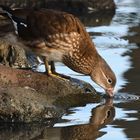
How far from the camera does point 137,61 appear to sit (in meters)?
11.9

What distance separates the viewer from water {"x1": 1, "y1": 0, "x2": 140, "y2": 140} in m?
8.09

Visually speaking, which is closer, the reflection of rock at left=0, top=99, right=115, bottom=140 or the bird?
the reflection of rock at left=0, top=99, right=115, bottom=140

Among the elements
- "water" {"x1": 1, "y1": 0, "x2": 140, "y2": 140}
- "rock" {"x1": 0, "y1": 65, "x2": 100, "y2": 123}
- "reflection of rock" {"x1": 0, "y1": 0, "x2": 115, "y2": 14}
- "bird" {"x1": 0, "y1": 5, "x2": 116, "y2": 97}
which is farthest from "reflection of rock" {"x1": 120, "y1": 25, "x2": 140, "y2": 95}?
"reflection of rock" {"x1": 0, "y1": 0, "x2": 115, "y2": 14}

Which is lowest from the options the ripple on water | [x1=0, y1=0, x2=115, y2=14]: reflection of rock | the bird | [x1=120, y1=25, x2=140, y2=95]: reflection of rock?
[x1=0, y1=0, x2=115, y2=14]: reflection of rock

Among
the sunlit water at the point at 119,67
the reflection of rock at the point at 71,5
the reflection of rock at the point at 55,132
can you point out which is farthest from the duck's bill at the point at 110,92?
the reflection of rock at the point at 71,5

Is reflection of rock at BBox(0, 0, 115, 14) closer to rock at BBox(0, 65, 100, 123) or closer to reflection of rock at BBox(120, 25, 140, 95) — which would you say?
reflection of rock at BBox(120, 25, 140, 95)

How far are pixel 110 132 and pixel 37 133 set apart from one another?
788 mm

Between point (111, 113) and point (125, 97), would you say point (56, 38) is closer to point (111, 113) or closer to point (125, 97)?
point (125, 97)

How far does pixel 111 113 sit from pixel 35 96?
3.20 ft

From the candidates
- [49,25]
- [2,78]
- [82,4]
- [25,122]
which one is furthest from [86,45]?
[82,4]

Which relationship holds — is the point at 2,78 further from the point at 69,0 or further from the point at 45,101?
the point at 69,0

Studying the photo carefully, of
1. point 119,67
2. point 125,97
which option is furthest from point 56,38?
point 119,67

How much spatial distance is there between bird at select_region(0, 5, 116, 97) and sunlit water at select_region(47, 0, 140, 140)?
0.32 m

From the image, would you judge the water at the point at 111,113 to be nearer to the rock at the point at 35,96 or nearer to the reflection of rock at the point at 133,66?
the reflection of rock at the point at 133,66
